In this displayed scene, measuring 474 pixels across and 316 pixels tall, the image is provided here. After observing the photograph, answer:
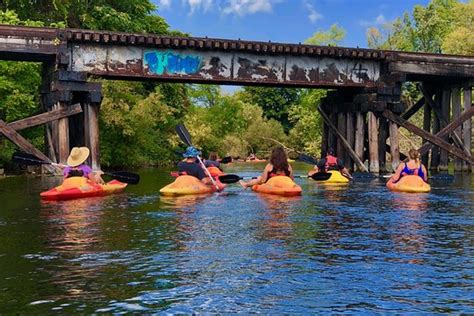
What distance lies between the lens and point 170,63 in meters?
25.1

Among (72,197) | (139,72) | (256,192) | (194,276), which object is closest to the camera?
(194,276)

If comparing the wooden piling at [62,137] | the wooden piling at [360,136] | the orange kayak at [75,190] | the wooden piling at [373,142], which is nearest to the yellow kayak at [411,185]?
the wooden piling at [373,142]

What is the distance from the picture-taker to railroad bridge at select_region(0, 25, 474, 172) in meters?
23.0

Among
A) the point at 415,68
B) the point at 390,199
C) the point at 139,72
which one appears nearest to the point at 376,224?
the point at 390,199

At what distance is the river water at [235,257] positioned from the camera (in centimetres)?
691

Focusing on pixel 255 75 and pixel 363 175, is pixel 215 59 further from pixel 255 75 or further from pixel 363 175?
pixel 363 175

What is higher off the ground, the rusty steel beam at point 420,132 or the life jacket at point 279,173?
the rusty steel beam at point 420,132

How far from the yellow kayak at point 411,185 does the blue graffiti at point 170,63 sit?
31.7ft

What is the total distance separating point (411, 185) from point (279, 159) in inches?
184

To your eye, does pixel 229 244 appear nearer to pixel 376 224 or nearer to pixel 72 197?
pixel 376 224

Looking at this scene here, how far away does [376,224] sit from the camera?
12641 millimetres

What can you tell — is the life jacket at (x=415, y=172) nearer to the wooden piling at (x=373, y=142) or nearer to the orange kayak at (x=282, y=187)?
the orange kayak at (x=282, y=187)

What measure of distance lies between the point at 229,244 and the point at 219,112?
232 feet

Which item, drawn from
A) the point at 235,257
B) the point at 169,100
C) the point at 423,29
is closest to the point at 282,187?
the point at 235,257
